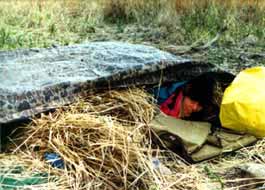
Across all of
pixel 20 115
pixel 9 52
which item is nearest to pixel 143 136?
pixel 20 115

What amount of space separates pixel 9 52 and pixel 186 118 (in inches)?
50.8

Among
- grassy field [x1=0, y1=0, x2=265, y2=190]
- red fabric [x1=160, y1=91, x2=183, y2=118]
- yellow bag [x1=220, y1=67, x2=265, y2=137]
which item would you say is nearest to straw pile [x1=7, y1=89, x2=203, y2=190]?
grassy field [x1=0, y1=0, x2=265, y2=190]

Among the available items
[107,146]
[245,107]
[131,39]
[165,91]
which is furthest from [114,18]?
[107,146]

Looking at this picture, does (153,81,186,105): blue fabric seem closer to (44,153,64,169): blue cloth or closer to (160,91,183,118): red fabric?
(160,91,183,118): red fabric

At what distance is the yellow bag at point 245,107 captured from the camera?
3.72 metres

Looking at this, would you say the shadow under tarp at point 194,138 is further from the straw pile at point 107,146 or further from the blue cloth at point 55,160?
the blue cloth at point 55,160

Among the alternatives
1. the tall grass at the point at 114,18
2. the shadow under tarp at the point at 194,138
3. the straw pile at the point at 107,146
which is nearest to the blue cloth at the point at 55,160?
the straw pile at the point at 107,146

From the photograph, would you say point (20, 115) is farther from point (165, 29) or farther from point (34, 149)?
point (165, 29)

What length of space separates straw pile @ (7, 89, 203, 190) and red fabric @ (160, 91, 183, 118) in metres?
0.18

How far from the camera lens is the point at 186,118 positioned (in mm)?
3959

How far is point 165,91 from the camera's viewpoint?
4.02 metres

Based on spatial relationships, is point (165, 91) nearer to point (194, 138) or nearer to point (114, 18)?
point (194, 138)

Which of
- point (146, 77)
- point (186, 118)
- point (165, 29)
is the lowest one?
point (165, 29)

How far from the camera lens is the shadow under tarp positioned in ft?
11.7
